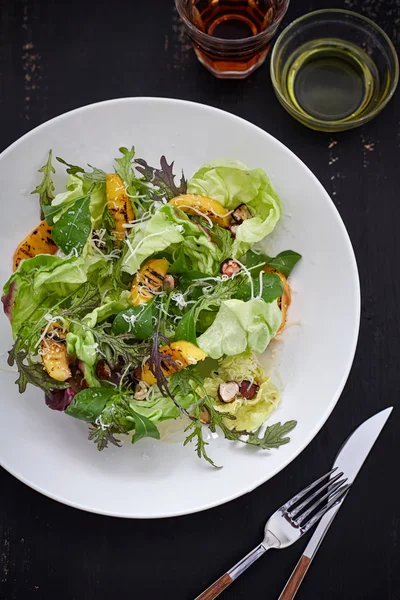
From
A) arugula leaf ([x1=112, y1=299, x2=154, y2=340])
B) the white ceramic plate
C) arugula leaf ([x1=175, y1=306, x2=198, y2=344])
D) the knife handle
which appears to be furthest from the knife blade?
arugula leaf ([x1=112, y1=299, x2=154, y2=340])

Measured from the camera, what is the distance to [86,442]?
2.05m

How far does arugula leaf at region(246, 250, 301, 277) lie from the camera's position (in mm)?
1973

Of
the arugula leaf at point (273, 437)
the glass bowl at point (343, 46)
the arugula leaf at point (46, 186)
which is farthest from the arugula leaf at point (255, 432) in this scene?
the glass bowl at point (343, 46)

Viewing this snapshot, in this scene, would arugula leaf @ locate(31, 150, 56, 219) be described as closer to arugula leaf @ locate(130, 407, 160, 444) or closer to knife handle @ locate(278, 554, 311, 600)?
arugula leaf @ locate(130, 407, 160, 444)

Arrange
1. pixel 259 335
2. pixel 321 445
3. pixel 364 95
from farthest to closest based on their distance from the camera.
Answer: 1. pixel 364 95
2. pixel 321 445
3. pixel 259 335

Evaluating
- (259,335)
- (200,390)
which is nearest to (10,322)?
(200,390)

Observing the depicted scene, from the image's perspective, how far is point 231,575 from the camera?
206 cm

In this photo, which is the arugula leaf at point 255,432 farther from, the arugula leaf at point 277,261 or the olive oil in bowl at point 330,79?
the olive oil in bowl at point 330,79

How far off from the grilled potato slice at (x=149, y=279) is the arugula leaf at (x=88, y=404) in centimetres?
28

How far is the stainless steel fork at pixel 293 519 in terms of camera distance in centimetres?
206

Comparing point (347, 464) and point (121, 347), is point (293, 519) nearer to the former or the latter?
point (347, 464)

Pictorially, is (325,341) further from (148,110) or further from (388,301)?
(148,110)

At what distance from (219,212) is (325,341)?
49 centimetres

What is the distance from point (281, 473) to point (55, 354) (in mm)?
827
